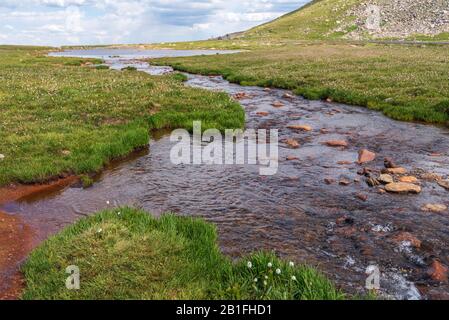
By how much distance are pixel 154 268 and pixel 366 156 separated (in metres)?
11.5

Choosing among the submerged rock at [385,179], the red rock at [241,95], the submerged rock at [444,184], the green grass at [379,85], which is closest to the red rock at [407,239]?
the submerged rock at [385,179]

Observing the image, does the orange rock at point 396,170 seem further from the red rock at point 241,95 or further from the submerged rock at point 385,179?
the red rock at point 241,95

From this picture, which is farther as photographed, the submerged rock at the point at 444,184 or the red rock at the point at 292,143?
the red rock at the point at 292,143

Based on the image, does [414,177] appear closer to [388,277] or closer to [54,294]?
[388,277]

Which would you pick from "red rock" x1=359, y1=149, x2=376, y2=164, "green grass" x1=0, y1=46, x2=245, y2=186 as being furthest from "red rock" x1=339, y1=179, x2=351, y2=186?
"green grass" x1=0, y1=46, x2=245, y2=186

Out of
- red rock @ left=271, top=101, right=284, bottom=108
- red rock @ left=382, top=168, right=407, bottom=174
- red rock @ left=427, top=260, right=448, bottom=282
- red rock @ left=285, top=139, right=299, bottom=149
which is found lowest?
red rock @ left=427, top=260, right=448, bottom=282

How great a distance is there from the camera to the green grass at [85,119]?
51.3 ft

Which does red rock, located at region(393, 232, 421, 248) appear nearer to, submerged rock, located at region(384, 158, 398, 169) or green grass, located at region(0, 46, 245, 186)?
submerged rock, located at region(384, 158, 398, 169)

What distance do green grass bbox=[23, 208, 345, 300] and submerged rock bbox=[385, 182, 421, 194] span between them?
627 cm

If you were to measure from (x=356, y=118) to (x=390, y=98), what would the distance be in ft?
17.0

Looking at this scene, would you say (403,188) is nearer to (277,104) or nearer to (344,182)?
(344,182)

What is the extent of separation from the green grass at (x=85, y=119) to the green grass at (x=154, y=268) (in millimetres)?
6475

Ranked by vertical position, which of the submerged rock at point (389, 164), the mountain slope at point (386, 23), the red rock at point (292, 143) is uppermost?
the mountain slope at point (386, 23)

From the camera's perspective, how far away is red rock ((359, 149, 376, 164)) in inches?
638
